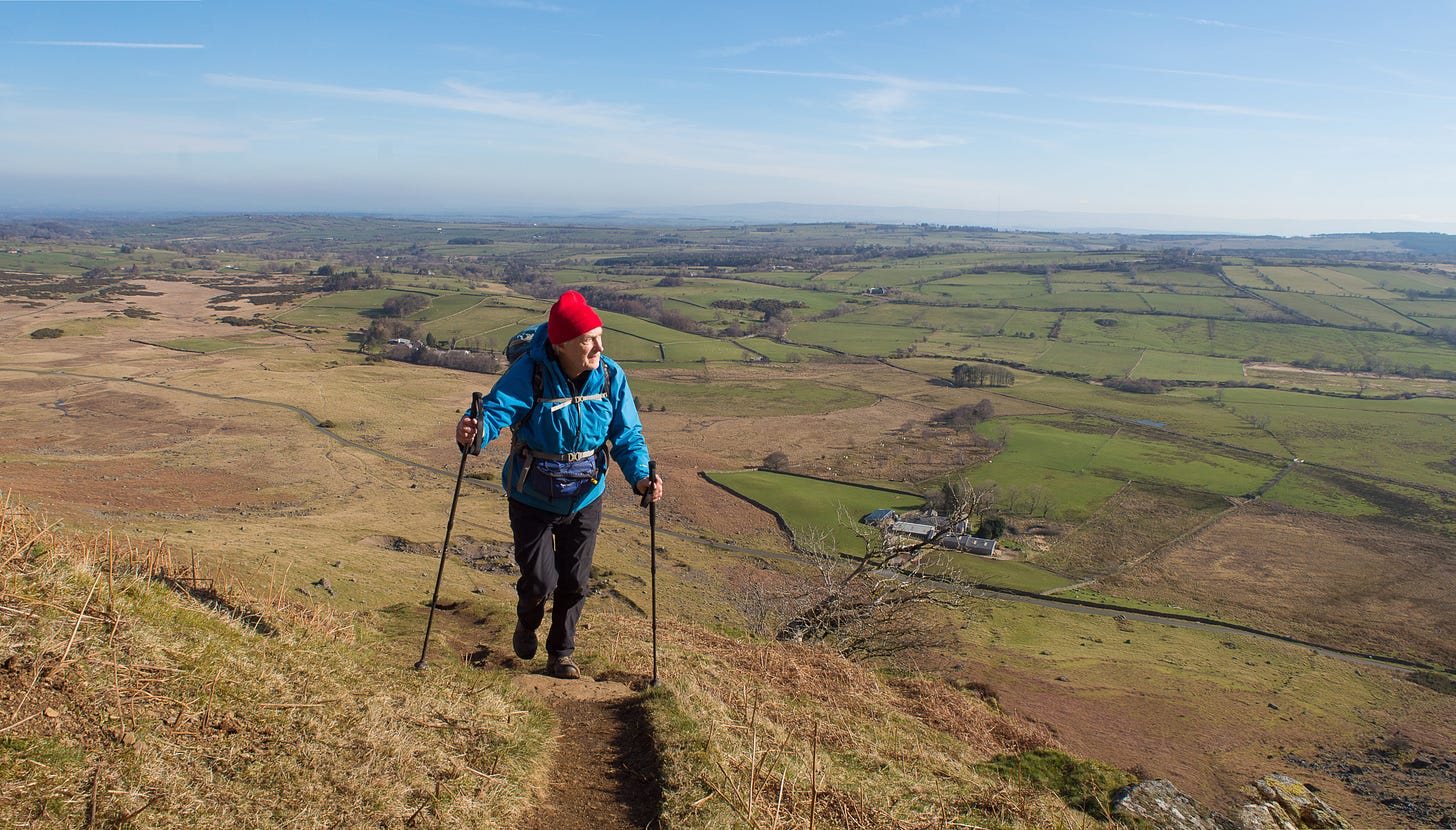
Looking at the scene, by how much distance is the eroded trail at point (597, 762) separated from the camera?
501 centimetres

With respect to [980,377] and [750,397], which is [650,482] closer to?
[750,397]

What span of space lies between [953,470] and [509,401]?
56635 millimetres

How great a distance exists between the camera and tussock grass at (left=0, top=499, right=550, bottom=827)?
375 centimetres

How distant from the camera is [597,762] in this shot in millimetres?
5773

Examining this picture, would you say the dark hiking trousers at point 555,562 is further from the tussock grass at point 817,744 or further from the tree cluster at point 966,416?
the tree cluster at point 966,416

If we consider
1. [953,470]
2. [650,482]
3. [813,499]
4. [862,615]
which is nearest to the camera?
[650,482]

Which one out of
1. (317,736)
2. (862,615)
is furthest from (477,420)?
(862,615)

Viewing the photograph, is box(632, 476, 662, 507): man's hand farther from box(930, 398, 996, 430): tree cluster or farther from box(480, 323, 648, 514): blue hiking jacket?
box(930, 398, 996, 430): tree cluster

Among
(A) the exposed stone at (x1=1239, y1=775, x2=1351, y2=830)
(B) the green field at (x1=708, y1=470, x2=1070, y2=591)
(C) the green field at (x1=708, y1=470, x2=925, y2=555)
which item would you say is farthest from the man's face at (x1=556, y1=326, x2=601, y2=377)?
(C) the green field at (x1=708, y1=470, x2=925, y2=555)

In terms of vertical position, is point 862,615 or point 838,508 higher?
point 862,615

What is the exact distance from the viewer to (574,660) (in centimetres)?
808

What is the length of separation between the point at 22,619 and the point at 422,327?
350ft

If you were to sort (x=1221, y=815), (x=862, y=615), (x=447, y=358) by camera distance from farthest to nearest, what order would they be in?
(x=447, y=358) < (x=862, y=615) < (x=1221, y=815)

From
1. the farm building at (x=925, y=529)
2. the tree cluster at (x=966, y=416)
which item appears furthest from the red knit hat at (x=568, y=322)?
the tree cluster at (x=966, y=416)
